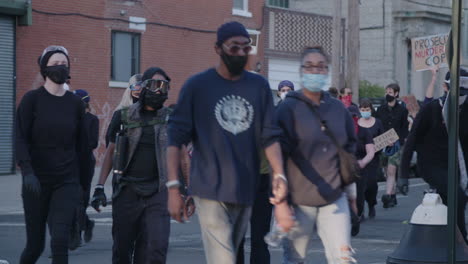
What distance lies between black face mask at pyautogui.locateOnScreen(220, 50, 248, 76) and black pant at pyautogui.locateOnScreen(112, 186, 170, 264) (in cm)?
193

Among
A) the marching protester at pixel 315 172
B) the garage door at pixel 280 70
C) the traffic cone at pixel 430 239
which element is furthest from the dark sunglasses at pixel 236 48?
the garage door at pixel 280 70

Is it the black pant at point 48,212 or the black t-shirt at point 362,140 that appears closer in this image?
the black pant at point 48,212

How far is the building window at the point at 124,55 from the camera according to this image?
29.3 m

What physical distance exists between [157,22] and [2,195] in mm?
10683

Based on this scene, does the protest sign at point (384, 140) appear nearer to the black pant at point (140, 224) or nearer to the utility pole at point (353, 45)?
the black pant at point (140, 224)

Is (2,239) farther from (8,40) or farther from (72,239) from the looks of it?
(8,40)

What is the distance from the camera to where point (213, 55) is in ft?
106

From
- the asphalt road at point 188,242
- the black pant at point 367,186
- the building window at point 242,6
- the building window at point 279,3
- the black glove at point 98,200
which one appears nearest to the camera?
the black glove at point 98,200

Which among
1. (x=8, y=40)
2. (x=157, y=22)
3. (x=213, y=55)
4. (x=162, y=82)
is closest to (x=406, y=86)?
(x=213, y=55)

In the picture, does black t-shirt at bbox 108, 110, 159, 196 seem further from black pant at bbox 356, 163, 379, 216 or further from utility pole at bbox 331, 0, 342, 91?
utility pole at bbox 331, 0, 342, 91

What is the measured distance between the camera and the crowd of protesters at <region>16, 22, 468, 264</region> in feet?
21.0

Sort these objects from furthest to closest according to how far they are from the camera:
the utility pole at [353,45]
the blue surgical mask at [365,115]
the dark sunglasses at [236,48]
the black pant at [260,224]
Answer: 1. the utility pole at [353,45]
2. the blue surgical mask at [365,115]
3. the black pant at [260,224]
4. the dark sunglasses at [236,48]

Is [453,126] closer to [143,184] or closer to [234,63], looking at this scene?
[234,63]

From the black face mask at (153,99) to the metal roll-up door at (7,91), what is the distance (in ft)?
60.0
